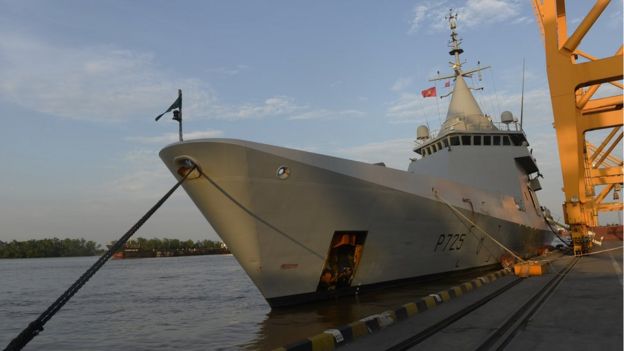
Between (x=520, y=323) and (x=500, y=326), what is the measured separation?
43 cm

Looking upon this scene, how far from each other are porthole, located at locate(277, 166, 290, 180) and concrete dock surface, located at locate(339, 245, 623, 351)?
11.6 ft

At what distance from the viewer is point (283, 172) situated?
29.2 feet

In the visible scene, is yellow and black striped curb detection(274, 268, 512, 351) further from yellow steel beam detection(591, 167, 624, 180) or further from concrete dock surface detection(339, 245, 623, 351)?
yellow steel beam detection(591, 167, 624, 180)

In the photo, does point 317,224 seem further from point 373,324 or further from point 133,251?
point 133,251

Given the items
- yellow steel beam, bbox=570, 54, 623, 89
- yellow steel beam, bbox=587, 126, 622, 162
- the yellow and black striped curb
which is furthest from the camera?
yellow steel beam, bbox=587, 126, 622, 162

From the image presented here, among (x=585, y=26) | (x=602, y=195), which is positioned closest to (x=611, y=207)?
(x=602, y=195)

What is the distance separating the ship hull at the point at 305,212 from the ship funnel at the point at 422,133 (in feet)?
31.9

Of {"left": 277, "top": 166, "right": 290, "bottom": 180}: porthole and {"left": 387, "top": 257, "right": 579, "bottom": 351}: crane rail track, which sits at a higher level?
{"left": 277, "top": 166, "right": 290, "bottom": 180}: porthole

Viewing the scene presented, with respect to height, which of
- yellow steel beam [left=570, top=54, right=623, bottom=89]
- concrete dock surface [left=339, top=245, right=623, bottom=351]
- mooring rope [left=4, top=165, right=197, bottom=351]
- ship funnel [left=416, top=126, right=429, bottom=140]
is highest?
yellow steel beam [left=570, top=54, right=623, bottom=89]

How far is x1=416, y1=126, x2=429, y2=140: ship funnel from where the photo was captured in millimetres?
21453

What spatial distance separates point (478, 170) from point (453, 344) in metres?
13.9

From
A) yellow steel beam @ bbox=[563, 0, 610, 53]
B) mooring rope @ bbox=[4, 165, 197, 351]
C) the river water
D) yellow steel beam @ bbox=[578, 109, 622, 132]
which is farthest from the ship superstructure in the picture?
yellow steel beam @ bbox=[578, 109, 622, 132]

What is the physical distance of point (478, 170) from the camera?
18.2 m

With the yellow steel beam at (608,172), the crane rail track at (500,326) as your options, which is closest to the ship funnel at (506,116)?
the crane rail track at (500,326)
